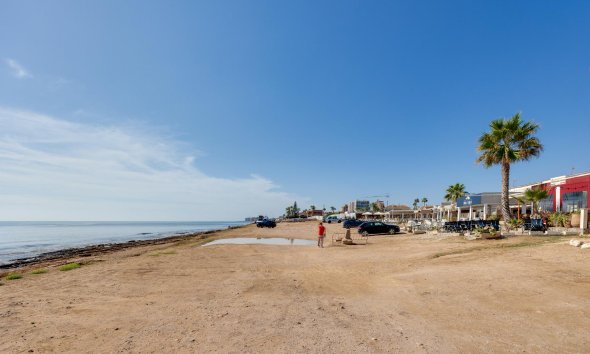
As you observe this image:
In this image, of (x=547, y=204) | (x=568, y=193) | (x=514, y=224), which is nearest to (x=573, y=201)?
(x=568, y=193)

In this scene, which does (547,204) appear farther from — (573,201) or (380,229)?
(380,229)

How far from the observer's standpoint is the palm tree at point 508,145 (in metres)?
23.5

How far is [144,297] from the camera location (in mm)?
9484

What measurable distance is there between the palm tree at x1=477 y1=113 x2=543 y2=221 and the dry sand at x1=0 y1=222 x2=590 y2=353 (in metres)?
11.8

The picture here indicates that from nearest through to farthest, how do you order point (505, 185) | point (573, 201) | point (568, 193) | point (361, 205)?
point (505, 185) → point (573, 201) → point (568, 193) → point (361, 205)

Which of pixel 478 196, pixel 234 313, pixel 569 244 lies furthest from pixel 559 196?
pixel 234 313

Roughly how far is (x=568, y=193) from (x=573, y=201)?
129 centimetres

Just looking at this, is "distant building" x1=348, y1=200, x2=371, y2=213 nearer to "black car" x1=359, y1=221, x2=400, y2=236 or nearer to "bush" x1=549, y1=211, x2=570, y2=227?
"black car" x1=359, y1=221, x2=400, y2=236

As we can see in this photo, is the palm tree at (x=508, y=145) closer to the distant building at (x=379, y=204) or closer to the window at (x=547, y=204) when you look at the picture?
the window at (x=547, y=204)

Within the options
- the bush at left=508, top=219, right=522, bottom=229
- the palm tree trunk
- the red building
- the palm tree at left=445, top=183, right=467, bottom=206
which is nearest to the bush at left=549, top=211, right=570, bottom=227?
the bush at left=508, top=219, right=522, bottom=229

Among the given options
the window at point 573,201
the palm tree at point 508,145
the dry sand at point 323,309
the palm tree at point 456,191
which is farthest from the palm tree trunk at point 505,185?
the palm tree at point 456,191

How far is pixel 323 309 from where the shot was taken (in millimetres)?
7793

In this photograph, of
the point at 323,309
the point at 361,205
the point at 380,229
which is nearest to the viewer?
the point at 323,309

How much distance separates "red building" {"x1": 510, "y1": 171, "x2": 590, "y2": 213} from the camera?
30047mm
